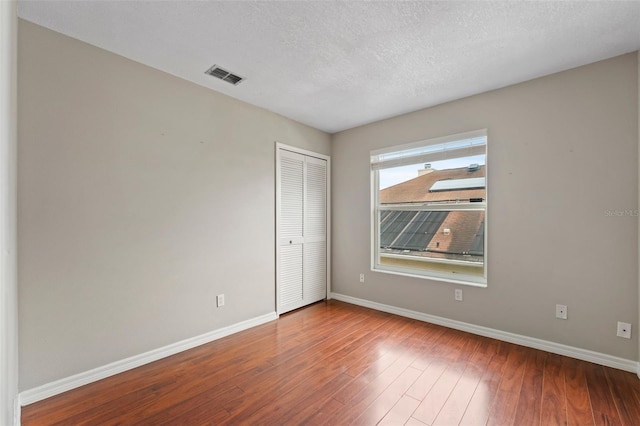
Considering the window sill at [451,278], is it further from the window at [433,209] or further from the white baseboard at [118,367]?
the white baseboard at [118,367]

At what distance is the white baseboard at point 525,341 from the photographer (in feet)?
7.47

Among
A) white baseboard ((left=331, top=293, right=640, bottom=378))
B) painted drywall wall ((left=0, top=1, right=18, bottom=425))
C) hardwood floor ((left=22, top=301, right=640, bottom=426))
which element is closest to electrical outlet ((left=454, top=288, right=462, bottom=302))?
white baseboard ((left=331, top=293, right=640, bottom=378))

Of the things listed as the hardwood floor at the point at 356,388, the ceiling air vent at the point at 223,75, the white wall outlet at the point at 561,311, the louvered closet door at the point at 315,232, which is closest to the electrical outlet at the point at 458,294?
the hardwood floor at the point at 356,388

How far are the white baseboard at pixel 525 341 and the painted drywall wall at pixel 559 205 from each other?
0.05 m

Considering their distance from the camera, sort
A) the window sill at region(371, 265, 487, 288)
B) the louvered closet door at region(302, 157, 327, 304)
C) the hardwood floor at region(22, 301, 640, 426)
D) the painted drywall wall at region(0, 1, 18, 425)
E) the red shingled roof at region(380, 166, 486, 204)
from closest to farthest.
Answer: the painted drywall wall at region(0, 1, 18, 425), the hardwood floor at region(22, 301, 640, 426), the window sill at region(371, 265, 487, 288), the red shingled roof at region(380, 166, 486, 204), the louvered closet door at region(302, 157, 327, 304)

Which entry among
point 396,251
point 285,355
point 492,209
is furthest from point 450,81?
point 285,355

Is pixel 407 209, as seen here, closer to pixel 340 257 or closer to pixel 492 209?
pixel 492 209

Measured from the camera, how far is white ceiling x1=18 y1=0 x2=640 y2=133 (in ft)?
5.82

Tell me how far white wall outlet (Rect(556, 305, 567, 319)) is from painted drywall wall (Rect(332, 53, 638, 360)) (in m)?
0.04

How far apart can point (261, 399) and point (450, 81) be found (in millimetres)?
3118

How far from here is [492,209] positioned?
292 centimetres

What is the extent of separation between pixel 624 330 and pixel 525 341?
70cm

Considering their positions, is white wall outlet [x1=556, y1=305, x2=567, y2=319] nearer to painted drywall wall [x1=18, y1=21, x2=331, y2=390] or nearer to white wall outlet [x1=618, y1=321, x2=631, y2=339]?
white wall outlet [x1=618, y1=321, x2=631, y2=339]

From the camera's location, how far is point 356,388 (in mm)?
2047
